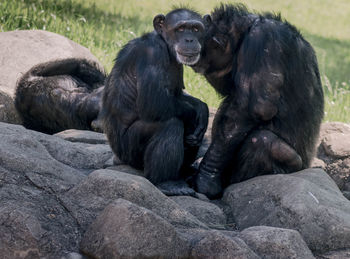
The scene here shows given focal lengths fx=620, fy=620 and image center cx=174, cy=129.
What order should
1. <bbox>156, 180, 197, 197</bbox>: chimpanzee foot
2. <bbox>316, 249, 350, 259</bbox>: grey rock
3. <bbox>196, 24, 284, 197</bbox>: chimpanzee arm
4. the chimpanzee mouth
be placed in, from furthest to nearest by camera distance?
<bbox>196, 24, 284, 197</bbox>: chimpanzee arm, the chimpanzee mouth, <bbox>156, 180, 197, 197</bbox>: chimpanzee foot, <bbox>316, 249, 350, 259</bbox>: grey rock

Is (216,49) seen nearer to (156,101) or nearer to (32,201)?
(156,101)

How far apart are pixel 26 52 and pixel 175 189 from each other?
4.24 m

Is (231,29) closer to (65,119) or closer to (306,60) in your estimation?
(306,60)

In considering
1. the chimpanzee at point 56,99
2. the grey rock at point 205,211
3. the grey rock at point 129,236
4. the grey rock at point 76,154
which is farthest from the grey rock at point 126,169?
the chimpanzee at point 56,99

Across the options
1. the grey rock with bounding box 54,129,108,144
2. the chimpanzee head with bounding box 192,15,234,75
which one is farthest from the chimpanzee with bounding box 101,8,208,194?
the grey rock with bounding box 54,129,108,144

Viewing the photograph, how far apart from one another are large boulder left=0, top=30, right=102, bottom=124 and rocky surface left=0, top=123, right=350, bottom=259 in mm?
2899

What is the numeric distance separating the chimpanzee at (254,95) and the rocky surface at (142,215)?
289 mm

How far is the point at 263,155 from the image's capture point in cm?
576

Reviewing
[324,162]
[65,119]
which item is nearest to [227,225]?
[324,162]

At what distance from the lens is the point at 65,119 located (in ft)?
27.3

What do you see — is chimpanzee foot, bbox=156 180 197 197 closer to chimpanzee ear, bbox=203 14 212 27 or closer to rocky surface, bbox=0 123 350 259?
rocky surface, bbox=0 123 350 259

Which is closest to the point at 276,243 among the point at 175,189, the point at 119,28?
the point at 175,189

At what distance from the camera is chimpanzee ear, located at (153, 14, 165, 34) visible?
18.5 ft

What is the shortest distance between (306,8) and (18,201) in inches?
699
